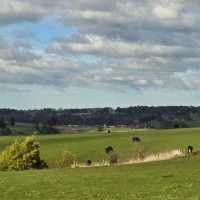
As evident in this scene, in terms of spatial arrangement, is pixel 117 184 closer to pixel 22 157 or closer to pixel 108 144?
pixel 22 157

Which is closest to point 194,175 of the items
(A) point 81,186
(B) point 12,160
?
(A) point 81,186

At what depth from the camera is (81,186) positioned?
30.1m

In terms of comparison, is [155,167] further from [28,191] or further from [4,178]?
[28,191]

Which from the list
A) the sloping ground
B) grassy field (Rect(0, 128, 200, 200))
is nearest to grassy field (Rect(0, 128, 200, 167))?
grassy field (Rect(0, 128, 200, 200))

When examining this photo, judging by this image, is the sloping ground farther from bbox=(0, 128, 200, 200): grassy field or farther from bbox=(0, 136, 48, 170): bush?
bbox=(0, 136, 48, 170): bush

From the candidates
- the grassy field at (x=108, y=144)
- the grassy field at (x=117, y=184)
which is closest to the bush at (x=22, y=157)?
the grassy field at (x=117, y=184)

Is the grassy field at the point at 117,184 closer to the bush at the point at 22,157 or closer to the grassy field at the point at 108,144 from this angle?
the bush at the point at 22,157

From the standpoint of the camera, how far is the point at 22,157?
62812mm

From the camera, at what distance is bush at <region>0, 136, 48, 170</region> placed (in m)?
61.9

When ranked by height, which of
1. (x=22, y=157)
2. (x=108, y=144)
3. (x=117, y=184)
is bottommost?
(x=108, y=144)

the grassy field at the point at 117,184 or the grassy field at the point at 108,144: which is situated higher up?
the grassy field at the point at 117,184

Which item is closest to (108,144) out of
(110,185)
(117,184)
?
(117,184)

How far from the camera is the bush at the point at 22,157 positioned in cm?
6191

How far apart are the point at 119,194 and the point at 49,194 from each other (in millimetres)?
3429
